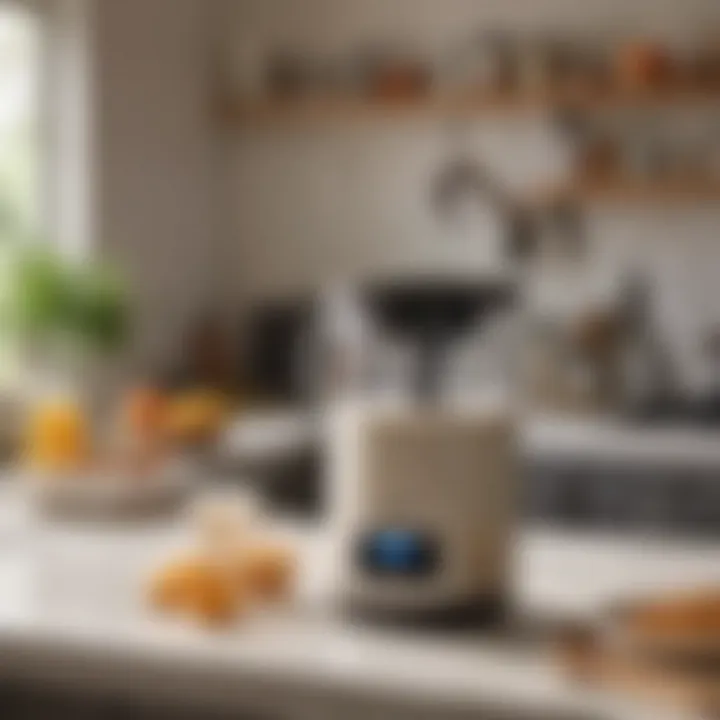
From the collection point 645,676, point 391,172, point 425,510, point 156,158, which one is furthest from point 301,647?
point 391,172

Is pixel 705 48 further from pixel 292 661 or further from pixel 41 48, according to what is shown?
pixel 292 661

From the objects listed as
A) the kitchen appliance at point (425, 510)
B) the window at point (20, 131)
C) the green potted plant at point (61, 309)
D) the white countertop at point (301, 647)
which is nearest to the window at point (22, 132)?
the window at point (20, 131)

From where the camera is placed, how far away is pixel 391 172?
4.15 metres

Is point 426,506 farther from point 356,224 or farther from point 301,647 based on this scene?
point 356,224

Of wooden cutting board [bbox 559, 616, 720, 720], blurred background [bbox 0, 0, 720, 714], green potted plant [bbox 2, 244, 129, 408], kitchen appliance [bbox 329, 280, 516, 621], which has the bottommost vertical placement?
wooden cutting board [bbox 559, 616, 720, 720]

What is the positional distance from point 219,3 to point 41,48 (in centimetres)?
70

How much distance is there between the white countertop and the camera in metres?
1.30

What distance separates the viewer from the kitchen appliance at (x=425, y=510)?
57.6 inches

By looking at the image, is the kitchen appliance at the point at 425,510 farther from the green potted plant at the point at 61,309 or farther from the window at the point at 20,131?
the window at the point at 20,131

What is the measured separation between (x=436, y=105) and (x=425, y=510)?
2.61 metres

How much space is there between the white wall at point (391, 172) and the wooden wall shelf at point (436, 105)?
0.04 m

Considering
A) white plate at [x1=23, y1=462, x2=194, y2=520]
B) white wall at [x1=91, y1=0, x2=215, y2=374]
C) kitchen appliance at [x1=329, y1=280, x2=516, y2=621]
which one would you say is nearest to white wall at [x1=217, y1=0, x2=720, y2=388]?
white wall at [x1=91, y1=0, x2=215, y2=374]

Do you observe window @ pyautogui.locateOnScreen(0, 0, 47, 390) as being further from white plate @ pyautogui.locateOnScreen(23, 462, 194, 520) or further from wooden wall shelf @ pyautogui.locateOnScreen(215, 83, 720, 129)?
white plate @ pyautogui.locateOnScreen(23, 462, 194, 520)

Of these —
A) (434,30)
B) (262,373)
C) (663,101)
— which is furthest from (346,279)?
(663,101)
